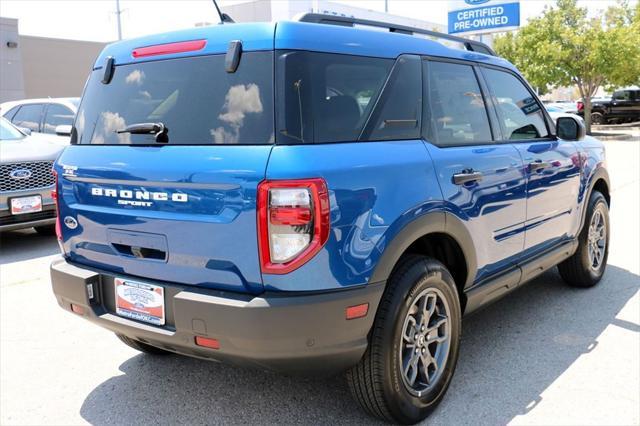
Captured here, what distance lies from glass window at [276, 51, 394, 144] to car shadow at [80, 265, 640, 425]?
149 centimetres

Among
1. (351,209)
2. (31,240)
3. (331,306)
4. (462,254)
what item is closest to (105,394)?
(331,306)

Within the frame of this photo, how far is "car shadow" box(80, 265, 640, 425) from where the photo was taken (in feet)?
10.2

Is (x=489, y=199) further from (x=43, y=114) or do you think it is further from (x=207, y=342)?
(x=43, y=114)

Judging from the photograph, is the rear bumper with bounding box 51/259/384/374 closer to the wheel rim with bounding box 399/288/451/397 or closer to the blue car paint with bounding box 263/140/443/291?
the blue car paint with bounding box 263/140/443/291

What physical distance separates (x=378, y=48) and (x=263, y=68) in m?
0.70

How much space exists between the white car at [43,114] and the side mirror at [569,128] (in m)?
7.67

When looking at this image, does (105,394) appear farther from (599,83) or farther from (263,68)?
(599,83)

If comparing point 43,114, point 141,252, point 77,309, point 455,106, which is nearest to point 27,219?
point 43,114

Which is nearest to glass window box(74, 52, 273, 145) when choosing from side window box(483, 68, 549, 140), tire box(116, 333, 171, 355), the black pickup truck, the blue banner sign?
tire box(116, 333, 171, 355)

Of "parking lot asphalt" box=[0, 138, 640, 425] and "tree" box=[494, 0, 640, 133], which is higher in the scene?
"tree" box=[494, 0, 640, 133]

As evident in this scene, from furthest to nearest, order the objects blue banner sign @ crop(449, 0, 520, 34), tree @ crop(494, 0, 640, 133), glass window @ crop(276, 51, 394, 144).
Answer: tree @ crop(494, 0, 640, 133), blue banner sign @ crop(449, 0, 520, 34), glass window @ crop(276, 51, 394, 144)

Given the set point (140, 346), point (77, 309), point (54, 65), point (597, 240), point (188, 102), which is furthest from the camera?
point (54, 65)

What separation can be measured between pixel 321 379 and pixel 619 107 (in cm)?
3313

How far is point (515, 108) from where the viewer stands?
4121 millimetres
